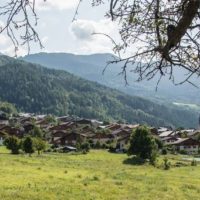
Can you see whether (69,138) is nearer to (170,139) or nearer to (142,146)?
(170,139)

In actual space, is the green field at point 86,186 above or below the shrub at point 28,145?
below

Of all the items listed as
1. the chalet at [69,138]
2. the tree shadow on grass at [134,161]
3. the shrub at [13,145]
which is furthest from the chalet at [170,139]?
the shrub at [13,145]

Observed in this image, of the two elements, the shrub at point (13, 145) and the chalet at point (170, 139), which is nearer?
the shrub at point (13, 145)

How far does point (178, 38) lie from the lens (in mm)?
4305

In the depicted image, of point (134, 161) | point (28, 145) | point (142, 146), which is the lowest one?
point (134, 161)

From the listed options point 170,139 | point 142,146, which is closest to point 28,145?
point 142,146

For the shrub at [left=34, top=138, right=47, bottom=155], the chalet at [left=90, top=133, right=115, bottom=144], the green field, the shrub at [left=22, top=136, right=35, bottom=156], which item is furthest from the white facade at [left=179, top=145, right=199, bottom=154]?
the green field

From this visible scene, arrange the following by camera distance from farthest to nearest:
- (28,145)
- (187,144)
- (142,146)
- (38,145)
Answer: (187,144) → (38,145) → (142,146) → (28,145)

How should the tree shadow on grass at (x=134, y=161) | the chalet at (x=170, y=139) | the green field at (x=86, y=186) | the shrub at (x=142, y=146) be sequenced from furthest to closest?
the chalet at (x=170, y=139)
the shrub at (x=142, y=146)
the tree shadow on grass at (x=134, y=161)
the green field at (x=86, y=186)

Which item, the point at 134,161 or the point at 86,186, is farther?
the point at 134,161

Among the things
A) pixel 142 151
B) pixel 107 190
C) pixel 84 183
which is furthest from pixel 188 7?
pixel 142 151

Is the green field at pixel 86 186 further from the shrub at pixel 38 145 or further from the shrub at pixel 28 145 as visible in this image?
the shrub at pixel 38 145

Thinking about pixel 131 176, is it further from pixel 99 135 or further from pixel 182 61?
pixel 99 135

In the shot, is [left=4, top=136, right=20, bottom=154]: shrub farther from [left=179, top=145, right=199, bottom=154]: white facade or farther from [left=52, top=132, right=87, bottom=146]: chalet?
[left=179, top=145, right=199, bottom=154]: white facade
